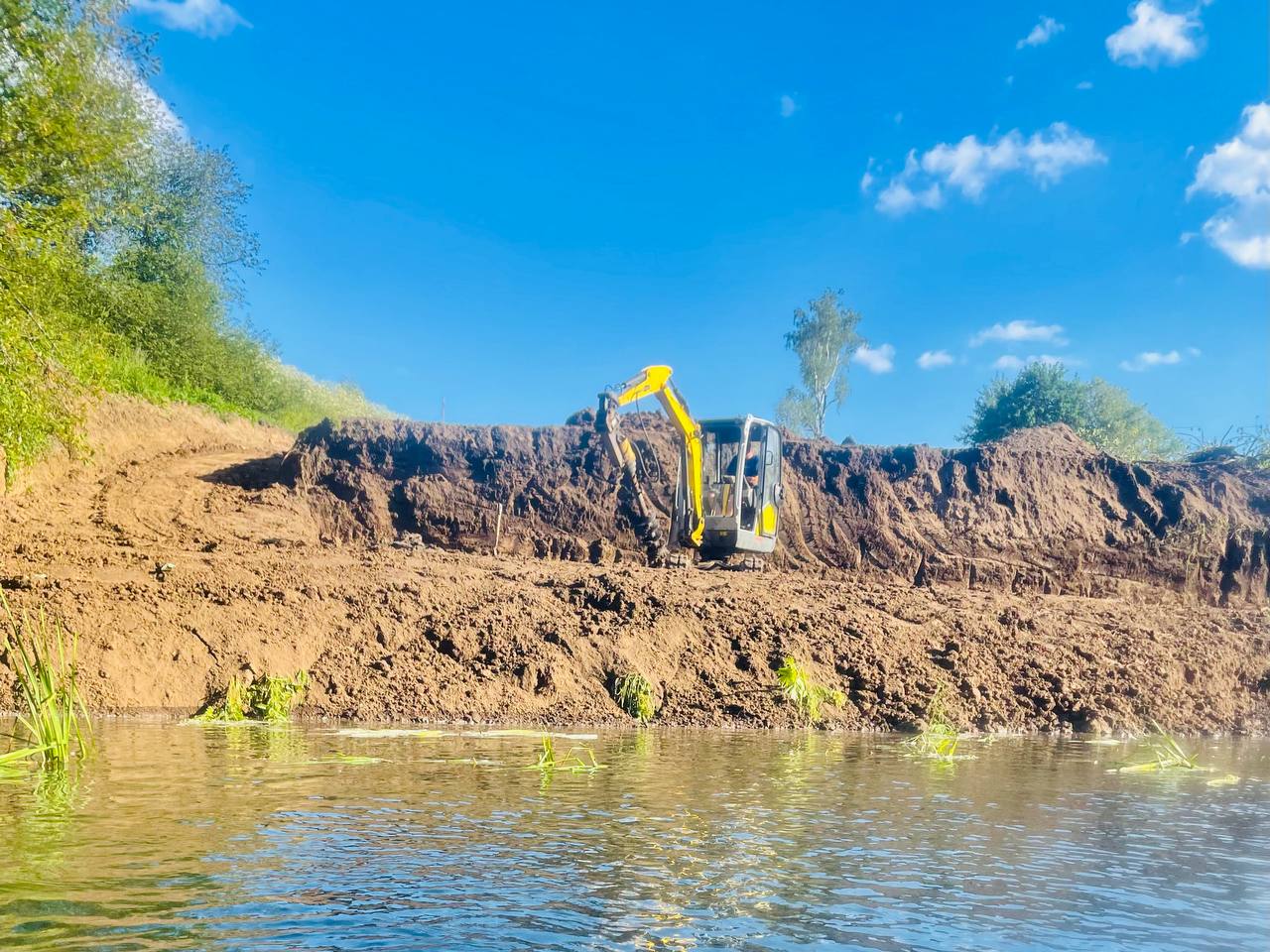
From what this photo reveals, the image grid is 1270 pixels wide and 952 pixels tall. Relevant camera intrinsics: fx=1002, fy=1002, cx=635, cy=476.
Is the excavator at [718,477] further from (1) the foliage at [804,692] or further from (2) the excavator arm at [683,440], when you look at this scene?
(1) the foliage at [804,692]

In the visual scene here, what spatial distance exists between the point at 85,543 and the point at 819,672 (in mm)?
11805

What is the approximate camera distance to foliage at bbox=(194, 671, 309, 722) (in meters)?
12.0

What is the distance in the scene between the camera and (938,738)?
482 inches

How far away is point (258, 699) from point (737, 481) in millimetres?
11325

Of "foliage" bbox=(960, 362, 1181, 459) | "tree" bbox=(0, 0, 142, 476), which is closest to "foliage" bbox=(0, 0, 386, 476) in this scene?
"tree" bbox=(0, 0, 142, 476)

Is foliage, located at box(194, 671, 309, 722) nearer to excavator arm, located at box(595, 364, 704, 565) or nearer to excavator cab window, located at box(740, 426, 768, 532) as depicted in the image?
excavator arm, located at box(595, 364, 704, 565)

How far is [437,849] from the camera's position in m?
5.44

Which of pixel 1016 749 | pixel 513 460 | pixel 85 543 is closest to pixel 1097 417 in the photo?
pixel 513 460

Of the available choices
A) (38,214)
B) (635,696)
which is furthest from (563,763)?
(38,214)

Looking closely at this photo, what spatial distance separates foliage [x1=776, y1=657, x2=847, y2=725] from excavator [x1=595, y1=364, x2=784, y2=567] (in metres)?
7.17

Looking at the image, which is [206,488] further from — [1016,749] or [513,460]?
[1016,749]

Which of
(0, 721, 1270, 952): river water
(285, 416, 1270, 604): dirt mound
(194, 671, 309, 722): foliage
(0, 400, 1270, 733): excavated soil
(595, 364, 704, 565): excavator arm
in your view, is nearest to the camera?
(0, 721, 1270, 952): river water

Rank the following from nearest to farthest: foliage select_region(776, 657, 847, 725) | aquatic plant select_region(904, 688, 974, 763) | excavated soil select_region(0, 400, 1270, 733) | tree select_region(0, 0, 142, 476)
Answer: aquatic plant select_region(904, 688, 974, 763), excavated soil select_region(0, 400, 1270, 733), foliage select_region(776, 657, 847, 725), tree select_region(0, 0, 142, 476)

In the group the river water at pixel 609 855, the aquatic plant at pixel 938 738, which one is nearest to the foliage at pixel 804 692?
the aquatic plant at pixel 938 738
